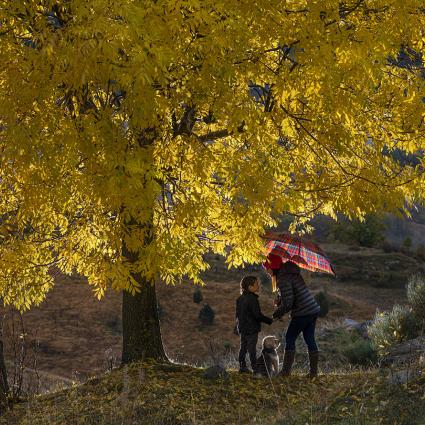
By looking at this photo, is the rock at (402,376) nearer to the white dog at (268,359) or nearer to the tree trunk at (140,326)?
the white dog at (268,359)

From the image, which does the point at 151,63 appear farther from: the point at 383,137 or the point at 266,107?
the point at 383,137

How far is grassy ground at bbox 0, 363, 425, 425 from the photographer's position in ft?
20.2

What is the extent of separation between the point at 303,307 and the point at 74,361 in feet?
42.0

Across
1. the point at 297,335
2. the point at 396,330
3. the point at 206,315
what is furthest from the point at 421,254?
the point at 297,335

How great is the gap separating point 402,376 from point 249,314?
2.53 metres

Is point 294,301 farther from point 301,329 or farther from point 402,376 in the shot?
point 402,376

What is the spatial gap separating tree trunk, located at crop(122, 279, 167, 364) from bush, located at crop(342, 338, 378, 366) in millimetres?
5782

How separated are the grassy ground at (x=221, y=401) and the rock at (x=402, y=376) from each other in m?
0.12

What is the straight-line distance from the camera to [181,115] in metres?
7.84

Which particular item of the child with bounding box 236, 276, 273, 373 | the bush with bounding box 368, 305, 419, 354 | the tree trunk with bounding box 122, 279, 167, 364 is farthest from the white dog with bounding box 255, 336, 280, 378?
the bush with bounding box 368, 305, 419, 354

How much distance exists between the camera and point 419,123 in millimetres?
8570

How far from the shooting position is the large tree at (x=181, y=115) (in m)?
6.11

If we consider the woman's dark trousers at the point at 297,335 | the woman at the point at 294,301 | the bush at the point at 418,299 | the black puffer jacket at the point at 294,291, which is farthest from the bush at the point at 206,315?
the black puffer jacket at the point at 294,291

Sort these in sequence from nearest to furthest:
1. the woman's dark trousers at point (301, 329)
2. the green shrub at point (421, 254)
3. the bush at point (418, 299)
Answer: the woman's dark trousers at point (301, 329) → the bush at point (418, 299) → the green shrub at point (421, 254)
